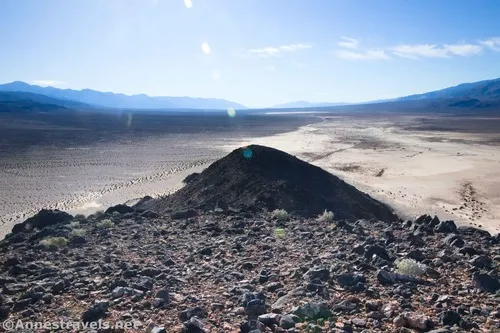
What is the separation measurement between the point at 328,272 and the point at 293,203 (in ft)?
24.7

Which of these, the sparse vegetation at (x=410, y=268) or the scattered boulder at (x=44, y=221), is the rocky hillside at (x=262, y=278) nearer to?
the sparse vegetation at (x=410, y=268)

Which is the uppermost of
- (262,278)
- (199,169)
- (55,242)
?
(262,278)

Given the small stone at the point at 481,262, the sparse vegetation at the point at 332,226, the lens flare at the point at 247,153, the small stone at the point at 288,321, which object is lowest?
the small stone at the point at 288,321

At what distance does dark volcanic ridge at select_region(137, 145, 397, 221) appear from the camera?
1562 cm

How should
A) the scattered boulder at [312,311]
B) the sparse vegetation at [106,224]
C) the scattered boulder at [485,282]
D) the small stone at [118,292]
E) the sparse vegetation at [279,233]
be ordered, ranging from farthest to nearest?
the sparse vegetation at [106,224]
the sparse vegetation at [279,233]
the small stone at [118,292]
the scattered boulder at [485,282]
the scattered boulder at [312,311]

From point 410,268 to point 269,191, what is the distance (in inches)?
337

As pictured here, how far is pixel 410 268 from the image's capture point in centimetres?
800

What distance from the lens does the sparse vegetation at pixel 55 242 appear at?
11016mm

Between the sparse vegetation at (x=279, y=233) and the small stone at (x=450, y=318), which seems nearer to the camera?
the small stone at (x=450, y=318)

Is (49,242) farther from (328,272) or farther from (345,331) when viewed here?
(345,331)

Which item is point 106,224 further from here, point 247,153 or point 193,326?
point 247,153

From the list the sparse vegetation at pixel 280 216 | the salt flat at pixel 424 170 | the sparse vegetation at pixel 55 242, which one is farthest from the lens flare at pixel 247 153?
the sparse vegetation at pixel 55 242

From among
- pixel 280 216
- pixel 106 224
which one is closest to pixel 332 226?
pixel 280 216

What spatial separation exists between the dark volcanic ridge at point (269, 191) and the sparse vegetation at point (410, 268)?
6113mm
